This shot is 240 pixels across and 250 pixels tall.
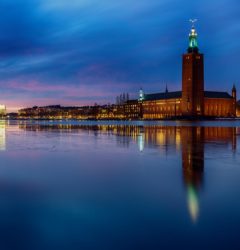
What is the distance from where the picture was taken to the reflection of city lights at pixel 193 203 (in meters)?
7.24

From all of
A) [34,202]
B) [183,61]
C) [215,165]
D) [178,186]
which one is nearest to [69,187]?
[34,202]

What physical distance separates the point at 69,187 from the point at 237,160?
817 centimetres

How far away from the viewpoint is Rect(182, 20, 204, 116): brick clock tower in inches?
6506

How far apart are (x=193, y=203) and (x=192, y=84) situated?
162 meters

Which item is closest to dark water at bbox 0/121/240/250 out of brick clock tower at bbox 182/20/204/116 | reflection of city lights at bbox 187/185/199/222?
reflection of city lights at bbox 187/185/199/222

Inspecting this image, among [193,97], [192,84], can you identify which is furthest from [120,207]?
[192,84]

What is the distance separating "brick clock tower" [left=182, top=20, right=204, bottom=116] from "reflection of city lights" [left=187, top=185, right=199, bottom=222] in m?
157

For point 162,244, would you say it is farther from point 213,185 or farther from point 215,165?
point 215,165

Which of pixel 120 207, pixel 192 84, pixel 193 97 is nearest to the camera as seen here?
pixel 120 207

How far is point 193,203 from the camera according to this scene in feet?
26.5

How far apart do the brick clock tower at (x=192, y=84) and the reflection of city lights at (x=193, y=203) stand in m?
157

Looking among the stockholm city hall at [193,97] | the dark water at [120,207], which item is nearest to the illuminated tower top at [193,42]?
the stockholm city hall at [193,97]

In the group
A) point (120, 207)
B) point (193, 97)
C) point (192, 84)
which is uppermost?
point (192, 84)

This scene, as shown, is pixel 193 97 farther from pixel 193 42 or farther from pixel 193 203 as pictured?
pixel 193 203
